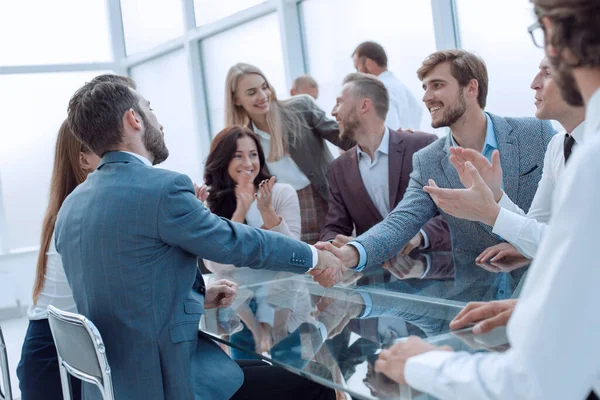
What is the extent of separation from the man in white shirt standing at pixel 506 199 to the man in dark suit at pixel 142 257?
723 millimetres

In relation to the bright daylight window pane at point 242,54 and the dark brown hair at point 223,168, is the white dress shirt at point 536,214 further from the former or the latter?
the bright daylight window pane at point 242,54

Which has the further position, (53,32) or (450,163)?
(53,32)

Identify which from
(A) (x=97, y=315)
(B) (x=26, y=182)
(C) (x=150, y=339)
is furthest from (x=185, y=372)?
(B) (x=26, y=182)

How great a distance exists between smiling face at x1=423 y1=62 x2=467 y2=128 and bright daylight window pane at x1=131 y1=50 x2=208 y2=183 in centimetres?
491

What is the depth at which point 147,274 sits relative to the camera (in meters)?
1.84

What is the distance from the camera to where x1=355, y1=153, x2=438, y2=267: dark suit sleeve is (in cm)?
278

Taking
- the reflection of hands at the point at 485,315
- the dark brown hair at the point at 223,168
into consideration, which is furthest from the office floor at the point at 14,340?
the reflection of hands at the point at 485,315

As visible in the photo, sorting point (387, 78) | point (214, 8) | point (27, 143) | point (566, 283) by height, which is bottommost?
point (566, 283)

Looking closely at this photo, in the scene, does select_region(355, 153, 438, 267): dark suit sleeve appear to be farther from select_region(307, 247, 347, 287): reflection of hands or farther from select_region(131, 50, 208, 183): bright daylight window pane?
Result: select_region(131, 50, 208, 183): bright daylight window pane

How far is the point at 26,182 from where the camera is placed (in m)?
7.92

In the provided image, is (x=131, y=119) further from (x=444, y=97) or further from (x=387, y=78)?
(x=387, y=78)

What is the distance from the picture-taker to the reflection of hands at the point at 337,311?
1.82 meters

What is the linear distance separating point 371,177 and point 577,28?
2.57 m

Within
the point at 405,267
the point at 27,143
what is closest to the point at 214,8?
the point at 27,143
